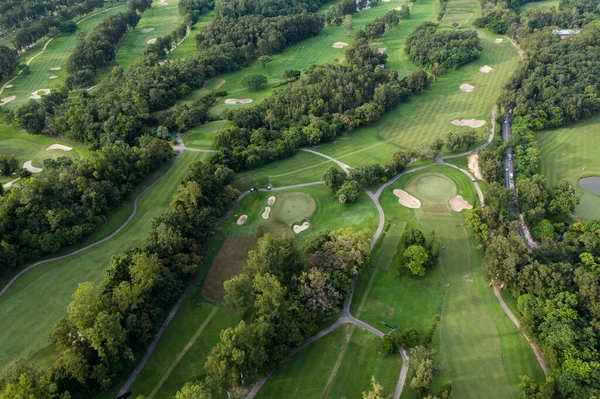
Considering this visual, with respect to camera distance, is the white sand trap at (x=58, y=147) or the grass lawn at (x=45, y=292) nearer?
the grass lawn at (x=45, y=292)

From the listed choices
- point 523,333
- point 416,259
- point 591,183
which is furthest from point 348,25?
point 523,333

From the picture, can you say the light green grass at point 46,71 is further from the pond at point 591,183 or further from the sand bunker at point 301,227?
the pond at point 591,183

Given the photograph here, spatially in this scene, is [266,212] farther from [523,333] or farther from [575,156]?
[575,156]

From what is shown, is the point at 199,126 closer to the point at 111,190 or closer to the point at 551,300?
the point at 111,190

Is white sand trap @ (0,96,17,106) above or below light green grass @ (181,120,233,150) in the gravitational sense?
above

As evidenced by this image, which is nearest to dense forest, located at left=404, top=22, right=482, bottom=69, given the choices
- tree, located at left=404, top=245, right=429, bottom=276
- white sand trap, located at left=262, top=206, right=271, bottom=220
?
white sand trap, located at left=262, top=206, right=271, bottom=220

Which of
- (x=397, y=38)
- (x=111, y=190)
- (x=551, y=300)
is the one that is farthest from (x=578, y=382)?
(x=397, y=38)

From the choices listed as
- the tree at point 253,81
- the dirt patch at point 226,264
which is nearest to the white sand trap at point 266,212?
the dirt patch at point 226,264

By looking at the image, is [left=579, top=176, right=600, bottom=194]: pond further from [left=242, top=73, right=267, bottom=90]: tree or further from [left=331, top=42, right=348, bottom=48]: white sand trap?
[left=331, top=42, right=348, bottom=48]: white sand trap
